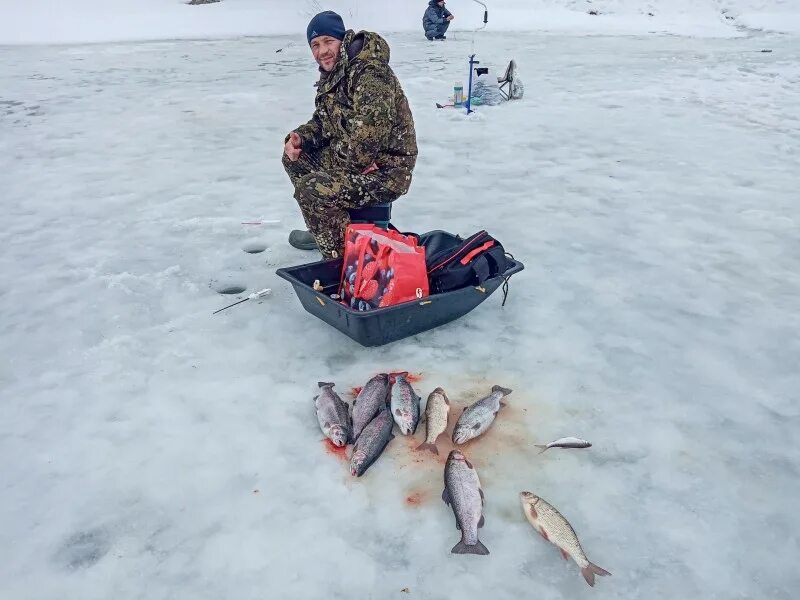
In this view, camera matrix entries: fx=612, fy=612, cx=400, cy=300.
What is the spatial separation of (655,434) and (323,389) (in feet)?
5.50

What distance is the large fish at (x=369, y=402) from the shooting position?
9.75ft

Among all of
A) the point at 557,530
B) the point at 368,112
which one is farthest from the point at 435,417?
the point at 368,112

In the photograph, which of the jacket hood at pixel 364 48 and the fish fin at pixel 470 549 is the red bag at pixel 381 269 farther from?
the fish fin at pixel 470 549

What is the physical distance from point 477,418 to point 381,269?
3.58 feet

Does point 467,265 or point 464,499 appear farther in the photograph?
point 467,265

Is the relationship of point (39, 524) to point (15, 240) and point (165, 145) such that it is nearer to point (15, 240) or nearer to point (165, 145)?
point (15, 240)

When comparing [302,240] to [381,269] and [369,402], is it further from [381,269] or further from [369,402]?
[369,402]

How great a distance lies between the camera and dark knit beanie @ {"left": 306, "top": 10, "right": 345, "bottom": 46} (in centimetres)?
380

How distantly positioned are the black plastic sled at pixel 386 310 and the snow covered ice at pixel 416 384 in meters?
0.13

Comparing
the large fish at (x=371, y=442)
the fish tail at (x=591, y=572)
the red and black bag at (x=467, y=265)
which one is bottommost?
the fish tail at (x=591, y=572)

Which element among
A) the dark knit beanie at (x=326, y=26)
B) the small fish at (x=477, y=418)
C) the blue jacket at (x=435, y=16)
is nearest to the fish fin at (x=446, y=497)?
the small fish at (x=477, y=418)

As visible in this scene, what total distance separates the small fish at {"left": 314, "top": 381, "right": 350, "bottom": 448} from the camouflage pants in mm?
1368

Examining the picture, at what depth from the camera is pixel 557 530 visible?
94.7 inches

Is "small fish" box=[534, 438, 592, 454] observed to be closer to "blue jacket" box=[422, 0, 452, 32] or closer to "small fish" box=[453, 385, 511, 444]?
"small fish" box=[453, 385, 511, 444]
